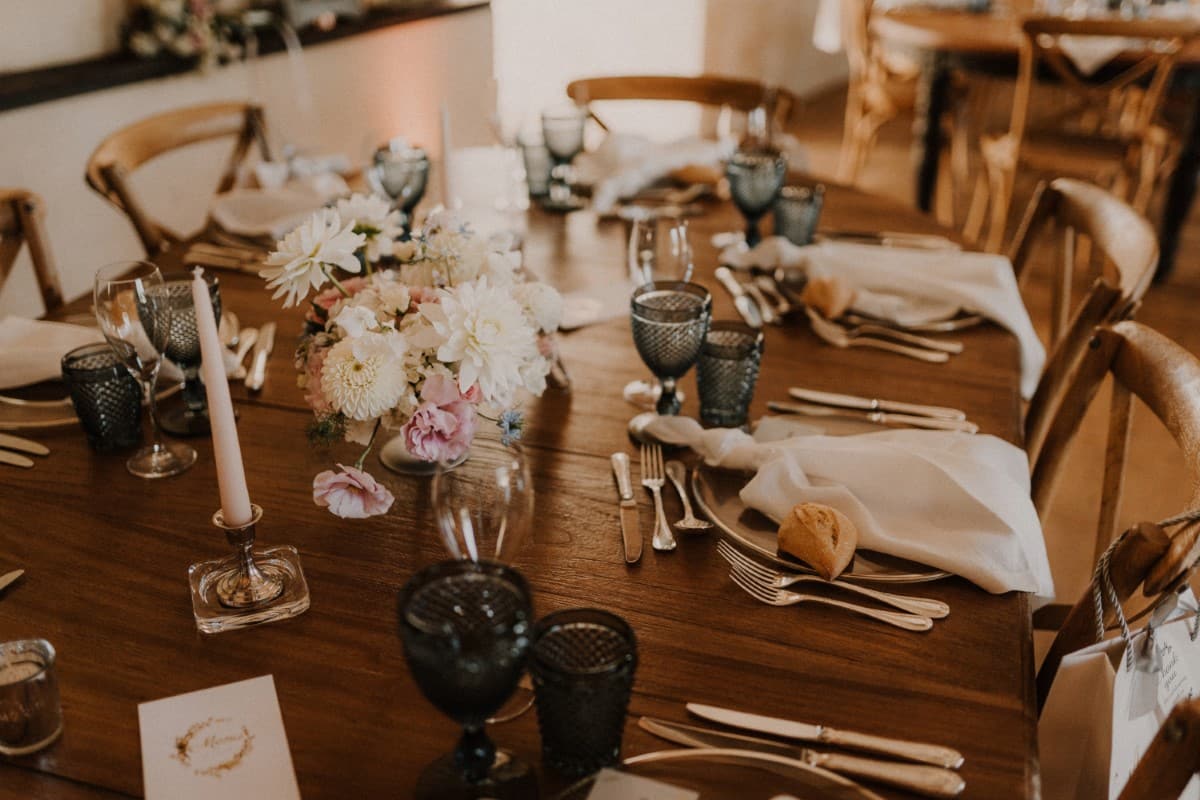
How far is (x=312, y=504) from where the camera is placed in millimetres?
1060

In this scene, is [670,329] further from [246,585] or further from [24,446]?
[24,446]

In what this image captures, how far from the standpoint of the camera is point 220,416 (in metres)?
0.81

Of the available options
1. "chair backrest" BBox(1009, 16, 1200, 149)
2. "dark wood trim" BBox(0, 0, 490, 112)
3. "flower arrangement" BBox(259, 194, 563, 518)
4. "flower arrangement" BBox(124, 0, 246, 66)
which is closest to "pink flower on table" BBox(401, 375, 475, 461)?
"flower arrangement" BBox(259, 194, 563, 518)

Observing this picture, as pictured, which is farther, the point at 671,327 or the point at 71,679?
the point at 671,327

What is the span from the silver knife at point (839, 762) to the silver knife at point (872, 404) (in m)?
0.58

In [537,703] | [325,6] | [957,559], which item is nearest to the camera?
[537,703]

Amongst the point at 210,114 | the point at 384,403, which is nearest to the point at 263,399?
the point at 384,403

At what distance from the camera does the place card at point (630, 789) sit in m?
0.68

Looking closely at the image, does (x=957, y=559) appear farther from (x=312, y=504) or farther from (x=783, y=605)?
(x=312, y=504)

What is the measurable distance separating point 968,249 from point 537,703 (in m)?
1.33

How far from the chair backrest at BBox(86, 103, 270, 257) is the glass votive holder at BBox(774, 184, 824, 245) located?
1128 mm

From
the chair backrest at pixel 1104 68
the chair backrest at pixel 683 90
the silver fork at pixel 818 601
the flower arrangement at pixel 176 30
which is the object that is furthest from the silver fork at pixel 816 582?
the chair backrest at pixel 1104 68

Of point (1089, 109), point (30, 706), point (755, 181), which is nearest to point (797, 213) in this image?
point (755, 181)

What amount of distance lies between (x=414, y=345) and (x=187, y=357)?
398 mm
